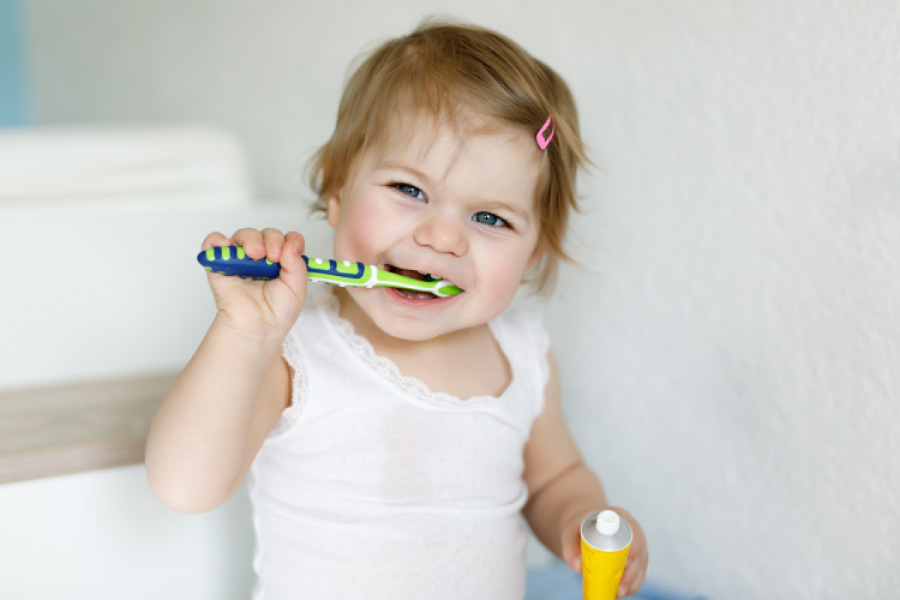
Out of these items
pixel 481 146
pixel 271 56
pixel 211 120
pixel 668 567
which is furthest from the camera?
pixel 211 120

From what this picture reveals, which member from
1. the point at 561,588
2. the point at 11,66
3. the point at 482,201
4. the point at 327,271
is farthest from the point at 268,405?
the point at 11,66

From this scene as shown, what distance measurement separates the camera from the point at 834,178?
0.64m

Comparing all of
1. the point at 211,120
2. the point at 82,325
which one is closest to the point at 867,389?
the point at 82,325

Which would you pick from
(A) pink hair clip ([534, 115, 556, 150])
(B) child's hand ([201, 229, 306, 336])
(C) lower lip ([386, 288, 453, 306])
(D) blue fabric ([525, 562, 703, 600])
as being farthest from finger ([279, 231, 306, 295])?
(D) blue fabric ([525, 562, 703, 600])

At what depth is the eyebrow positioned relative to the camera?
0.65 m

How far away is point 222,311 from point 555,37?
53 centimetres

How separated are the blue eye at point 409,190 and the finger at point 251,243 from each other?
0.15m

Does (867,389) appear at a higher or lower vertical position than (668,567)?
higher

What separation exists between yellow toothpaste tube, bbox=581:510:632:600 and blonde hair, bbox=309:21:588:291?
299 mm

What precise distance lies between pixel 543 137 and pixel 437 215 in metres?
0.12

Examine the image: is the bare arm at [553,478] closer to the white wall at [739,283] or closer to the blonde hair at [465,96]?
the white wall at [739,283]

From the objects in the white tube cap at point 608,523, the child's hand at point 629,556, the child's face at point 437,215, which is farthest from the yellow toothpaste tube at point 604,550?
the child's face at point 437,215

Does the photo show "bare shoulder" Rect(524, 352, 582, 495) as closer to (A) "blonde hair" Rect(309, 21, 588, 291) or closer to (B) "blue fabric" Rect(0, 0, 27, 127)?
(A) "blonde hair" Rect(309, 21, 588, 291)

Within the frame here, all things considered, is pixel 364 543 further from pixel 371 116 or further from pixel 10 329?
pixel 10 329
